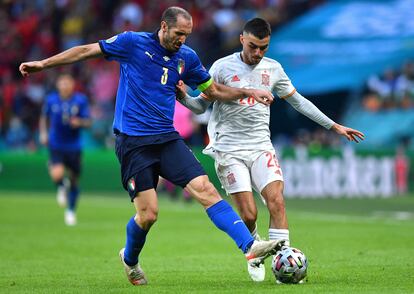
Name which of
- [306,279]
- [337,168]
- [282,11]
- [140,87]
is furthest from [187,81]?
[282,11]

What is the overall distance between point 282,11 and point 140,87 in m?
21.7

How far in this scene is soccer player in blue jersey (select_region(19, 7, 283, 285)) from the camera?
9.52 meters

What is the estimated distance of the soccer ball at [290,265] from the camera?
30.6 feet

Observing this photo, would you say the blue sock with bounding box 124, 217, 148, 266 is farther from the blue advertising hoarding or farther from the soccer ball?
the blue advertising hoarding

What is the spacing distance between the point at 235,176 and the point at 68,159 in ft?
32.1

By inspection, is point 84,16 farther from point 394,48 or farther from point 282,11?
point 394,48

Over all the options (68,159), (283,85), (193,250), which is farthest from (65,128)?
(283,85)

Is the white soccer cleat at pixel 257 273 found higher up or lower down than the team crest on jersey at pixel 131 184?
lower down

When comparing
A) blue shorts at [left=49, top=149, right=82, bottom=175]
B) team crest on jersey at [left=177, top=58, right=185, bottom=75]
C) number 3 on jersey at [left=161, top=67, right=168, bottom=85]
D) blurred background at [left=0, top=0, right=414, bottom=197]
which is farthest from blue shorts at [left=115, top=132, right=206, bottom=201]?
blurred background at [left=0, top=0, right=414, bottom=197]

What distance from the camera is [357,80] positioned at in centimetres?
2589

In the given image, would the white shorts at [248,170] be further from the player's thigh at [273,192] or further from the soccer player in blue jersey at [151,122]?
the soccer player in blue jersey at [151,122]

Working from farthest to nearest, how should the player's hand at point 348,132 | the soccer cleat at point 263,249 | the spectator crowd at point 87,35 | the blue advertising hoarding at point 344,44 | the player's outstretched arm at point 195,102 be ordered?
the spectator crowd at point 87,35, the blue advertising hoarding at point 344,44, the player's outstretched arm at point 195,102, the player's hand at point 348,132, the soccer cleat at point 263,249

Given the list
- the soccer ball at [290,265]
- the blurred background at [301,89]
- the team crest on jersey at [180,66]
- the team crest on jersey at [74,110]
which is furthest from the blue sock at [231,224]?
the blurred background at [301,89]

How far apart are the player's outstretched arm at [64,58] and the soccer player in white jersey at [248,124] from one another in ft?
4.03
